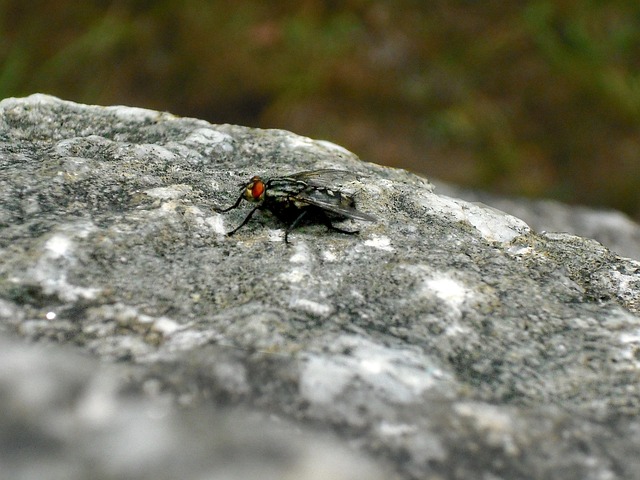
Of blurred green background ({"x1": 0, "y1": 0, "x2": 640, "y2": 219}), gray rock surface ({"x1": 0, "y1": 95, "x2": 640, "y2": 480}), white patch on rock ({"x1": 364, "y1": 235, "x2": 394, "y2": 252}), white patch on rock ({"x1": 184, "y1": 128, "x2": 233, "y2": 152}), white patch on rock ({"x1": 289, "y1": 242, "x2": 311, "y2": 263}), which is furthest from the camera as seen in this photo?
blurred green background ({"x1": 0, "y1": 0, "x2": 640, "y2": 219})

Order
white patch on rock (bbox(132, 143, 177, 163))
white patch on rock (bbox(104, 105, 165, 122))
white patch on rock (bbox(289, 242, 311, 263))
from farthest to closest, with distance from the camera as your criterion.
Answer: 1. white patch on rock (bbox(104, 105, 165, 122))
2. white patch on rock (bbox(132, 143, 177, 163))
3. white patch on rock (bbox(289, 242, 311, 263))

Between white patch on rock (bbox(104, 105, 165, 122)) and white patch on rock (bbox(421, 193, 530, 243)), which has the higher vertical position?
white patch on rock (bbox(104, 105, 165, 122))

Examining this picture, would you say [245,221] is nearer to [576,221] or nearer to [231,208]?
[231,208]

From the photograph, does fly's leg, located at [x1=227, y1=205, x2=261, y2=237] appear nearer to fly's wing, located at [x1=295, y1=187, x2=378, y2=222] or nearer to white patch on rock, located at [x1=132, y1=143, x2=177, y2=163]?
fly's wing, located at [x1=295, y1=187, x2=378, y2=222]

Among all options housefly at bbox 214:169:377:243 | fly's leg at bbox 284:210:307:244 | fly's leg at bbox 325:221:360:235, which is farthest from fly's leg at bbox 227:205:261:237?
fly's leg at bbox 325:221:360:235

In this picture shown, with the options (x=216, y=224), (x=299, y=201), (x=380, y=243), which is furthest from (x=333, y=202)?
(x=216, y=224)

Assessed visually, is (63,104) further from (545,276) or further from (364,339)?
(545,276)
